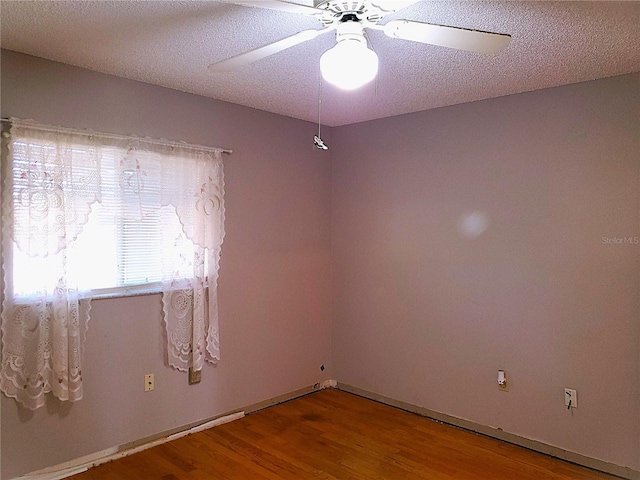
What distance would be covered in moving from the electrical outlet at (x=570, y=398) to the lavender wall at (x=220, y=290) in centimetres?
Result: 202

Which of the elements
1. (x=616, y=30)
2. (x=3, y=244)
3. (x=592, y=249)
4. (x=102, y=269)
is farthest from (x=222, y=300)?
(x=616, y=30)

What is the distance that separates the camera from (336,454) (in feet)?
9.84

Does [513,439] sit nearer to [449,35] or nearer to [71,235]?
[449,35]

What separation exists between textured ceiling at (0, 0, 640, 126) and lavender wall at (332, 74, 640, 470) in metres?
0.31

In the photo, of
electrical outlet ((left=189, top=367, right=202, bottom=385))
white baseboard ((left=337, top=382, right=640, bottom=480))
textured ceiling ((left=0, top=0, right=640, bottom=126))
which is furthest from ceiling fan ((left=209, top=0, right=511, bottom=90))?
white baseboard ((left=337, top=382, right=640, bottom=480))

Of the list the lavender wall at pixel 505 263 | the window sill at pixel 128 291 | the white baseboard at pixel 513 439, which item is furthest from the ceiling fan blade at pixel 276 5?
the white baseboard at pixel 513 439

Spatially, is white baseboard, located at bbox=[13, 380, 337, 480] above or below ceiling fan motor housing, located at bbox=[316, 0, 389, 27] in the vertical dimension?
below

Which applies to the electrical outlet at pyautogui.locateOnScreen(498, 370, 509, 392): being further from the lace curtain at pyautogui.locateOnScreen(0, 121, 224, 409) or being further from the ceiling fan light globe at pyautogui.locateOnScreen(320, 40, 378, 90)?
the ceiling fan light globe at pyautogui.locateOnScreen(320, 40, 378, 90)

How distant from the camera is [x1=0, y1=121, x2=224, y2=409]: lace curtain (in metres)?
2.51

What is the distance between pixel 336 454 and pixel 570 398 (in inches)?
60.5

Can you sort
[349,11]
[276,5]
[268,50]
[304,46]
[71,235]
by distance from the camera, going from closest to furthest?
[276,5]
[349,11]
[268,50]
[304,46]
[71,235]

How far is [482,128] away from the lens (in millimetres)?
3336

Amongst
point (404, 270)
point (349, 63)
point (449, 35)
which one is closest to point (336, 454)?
point (404, 270)

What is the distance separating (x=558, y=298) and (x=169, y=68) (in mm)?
2815
